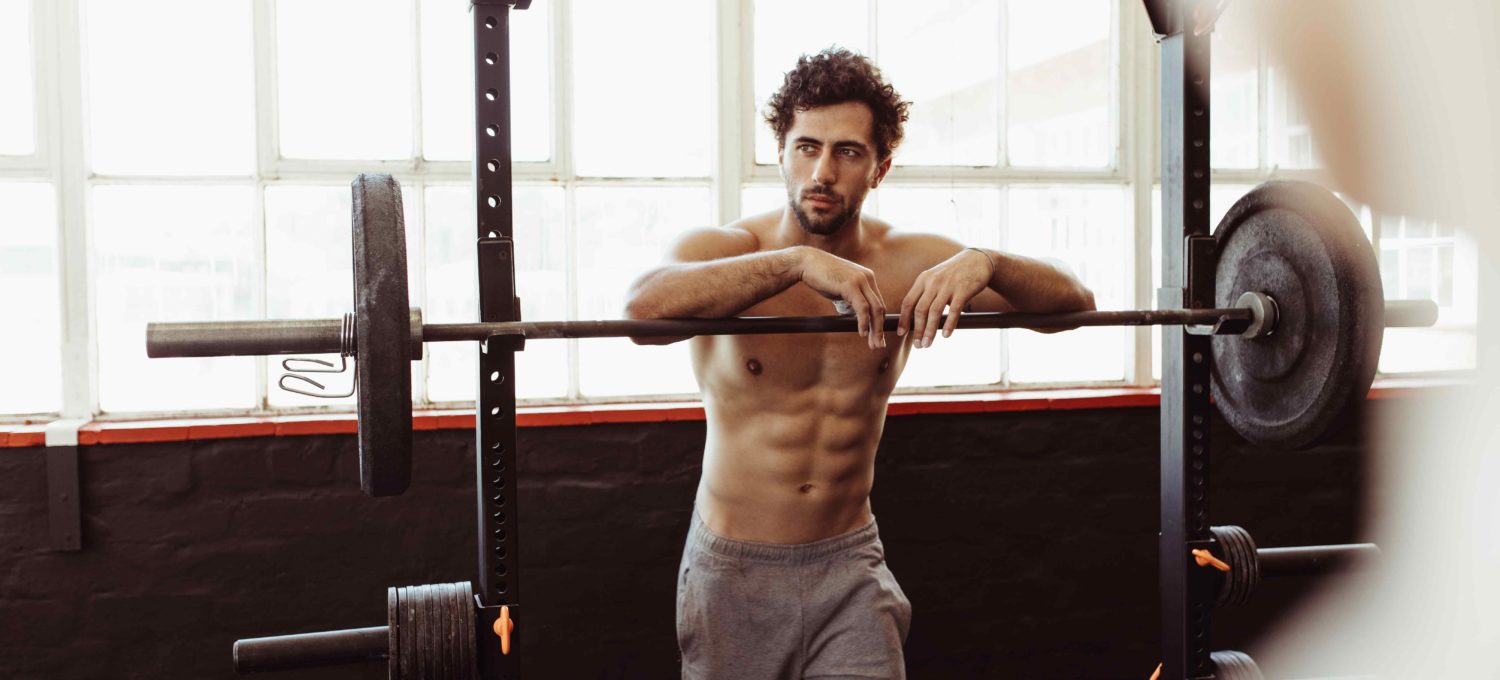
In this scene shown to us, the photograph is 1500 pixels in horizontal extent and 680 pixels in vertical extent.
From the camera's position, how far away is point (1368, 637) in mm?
3373

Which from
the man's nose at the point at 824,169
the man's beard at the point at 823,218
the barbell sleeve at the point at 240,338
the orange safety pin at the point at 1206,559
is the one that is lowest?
the orange safety pin at the point at 1206,559

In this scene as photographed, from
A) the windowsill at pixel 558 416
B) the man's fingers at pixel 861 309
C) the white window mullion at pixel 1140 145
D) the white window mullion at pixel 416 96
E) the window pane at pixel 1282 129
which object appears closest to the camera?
the man's fingers at pixel 861 309

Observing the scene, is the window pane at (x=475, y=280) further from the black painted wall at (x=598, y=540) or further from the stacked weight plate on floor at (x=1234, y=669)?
the stacked weight plate on floor at (x=1234, y=669)

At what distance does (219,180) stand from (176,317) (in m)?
0.33

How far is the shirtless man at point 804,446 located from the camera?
1979 mm

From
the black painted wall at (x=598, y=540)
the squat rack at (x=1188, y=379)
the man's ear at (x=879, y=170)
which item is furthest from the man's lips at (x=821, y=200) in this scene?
the black painted wall at (x=598, y=540)

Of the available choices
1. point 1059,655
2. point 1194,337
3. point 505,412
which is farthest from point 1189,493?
point 1059,655

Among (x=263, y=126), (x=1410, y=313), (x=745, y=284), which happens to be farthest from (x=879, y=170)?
(x=263, y=126)

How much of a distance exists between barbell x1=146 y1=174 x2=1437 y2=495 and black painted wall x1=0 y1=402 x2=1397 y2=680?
107 centimetres

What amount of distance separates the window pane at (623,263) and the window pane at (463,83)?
7.4 inches

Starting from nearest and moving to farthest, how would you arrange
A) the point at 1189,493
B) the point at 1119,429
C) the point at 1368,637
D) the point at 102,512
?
the point at 1189,493 < the point at 102,512 < the point at 1119,429 < the point at 1368,637

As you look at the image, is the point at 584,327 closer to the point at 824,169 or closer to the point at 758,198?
the point at 824,169

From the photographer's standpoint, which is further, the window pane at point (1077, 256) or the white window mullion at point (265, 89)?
the window pane at point (1077, 256)

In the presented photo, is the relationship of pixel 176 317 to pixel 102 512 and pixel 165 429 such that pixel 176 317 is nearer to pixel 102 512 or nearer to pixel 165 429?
pixel 165 429
